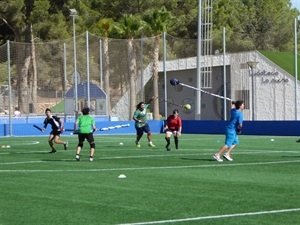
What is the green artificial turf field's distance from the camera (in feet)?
39.2

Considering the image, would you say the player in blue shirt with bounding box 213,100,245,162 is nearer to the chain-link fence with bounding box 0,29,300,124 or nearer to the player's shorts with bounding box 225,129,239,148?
the player's shorts with bounding box 225,129,239,148

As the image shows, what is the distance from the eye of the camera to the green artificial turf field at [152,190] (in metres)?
12.0

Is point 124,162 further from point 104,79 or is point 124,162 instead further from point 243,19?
point 243,19

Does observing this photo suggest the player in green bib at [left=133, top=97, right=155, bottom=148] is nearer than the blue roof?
Yes

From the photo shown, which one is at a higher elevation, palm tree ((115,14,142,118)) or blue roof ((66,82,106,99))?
palm tree ((115,14,142,118))

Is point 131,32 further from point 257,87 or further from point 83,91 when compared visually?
point 83,91

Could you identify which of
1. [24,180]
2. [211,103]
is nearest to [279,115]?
[211,103]

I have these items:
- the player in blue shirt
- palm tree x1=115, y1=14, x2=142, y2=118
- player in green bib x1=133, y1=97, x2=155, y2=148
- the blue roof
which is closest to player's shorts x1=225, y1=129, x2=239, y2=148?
the player in blue shirt

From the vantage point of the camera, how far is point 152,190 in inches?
613

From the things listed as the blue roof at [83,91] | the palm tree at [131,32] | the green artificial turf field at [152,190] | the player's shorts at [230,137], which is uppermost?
the palm tree at [131,32]

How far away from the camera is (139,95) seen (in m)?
56.1

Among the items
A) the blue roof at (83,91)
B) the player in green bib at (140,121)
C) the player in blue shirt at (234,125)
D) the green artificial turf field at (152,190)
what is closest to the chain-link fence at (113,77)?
the blue roof at (83,91)

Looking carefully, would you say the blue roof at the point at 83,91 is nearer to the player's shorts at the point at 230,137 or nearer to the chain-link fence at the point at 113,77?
the chain-link fence at the point at 113,77

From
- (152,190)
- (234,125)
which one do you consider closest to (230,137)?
(234,125)
